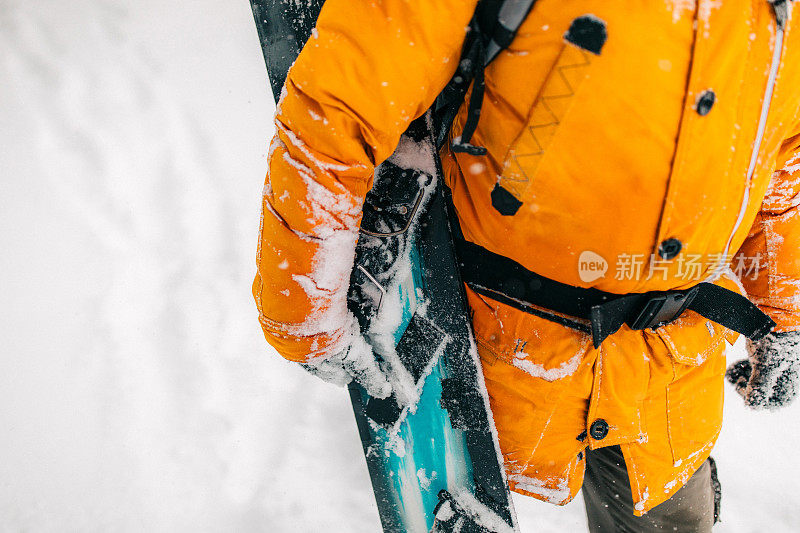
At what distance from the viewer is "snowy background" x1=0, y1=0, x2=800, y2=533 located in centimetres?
222

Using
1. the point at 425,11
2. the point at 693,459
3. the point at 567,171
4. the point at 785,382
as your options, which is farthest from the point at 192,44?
the point at 785,382

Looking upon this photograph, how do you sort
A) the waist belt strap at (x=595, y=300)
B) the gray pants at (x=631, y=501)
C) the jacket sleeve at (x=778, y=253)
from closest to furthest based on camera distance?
1. the waist belt strap at (x=595, y=300)
2. the jacket sleeve at (x=778, y=253)
3. the gray pants at (x=631, y=501)

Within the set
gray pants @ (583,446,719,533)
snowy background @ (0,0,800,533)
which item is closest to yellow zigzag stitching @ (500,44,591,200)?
gray pants @ (583,446,719,533)

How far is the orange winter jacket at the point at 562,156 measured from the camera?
28.4 inches

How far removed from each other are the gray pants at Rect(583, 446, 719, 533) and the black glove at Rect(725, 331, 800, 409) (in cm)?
28

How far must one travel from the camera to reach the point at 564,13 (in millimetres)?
722

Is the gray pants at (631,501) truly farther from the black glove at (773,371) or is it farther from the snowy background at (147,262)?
the snowy background at (147,262)

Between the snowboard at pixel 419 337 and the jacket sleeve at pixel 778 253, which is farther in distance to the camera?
the jacket sleeve at pixel 778 253

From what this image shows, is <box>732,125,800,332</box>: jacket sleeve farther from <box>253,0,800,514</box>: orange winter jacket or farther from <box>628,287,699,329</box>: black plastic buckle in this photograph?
<box>628,287,699,329</box>: black plastic buckle

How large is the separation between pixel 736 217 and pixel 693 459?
765 mm

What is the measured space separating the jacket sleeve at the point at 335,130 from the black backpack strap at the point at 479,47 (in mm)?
24

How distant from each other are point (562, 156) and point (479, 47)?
0.77ft

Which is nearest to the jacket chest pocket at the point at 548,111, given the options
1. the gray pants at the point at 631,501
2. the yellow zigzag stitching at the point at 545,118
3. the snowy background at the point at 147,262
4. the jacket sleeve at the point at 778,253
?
the yellow zigzag stitching at the point at 545,118

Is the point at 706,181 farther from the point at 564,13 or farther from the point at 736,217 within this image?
the point at 564,13
